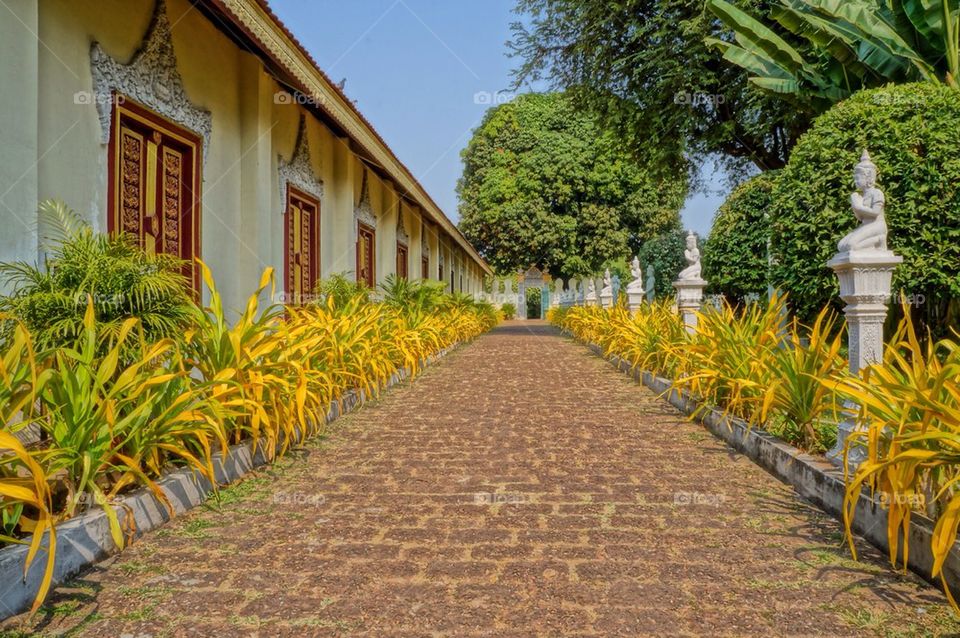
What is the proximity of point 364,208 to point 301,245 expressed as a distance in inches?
119

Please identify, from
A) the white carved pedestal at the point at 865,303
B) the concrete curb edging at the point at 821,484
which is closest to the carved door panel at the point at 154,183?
the concrete curb edging at the point at 821,484

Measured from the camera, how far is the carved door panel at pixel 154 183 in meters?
5.14

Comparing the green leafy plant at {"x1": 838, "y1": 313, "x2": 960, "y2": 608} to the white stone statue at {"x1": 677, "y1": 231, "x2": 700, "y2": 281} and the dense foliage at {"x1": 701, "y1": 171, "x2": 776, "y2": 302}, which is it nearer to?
the white stone statue at {"x1": 677, "y1": 231, "x2": 700, "y2": 281}

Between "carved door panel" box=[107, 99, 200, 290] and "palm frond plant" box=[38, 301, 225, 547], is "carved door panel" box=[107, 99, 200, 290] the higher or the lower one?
the higher one

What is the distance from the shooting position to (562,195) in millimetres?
30516

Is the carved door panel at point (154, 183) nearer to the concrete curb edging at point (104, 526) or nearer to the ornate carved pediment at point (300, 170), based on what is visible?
the ornate carved pediment at point (300, 170)

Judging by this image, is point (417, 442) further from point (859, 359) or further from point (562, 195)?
point (562, 195)

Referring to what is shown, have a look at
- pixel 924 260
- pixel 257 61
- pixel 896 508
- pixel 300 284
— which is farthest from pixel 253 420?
pixel 924 260

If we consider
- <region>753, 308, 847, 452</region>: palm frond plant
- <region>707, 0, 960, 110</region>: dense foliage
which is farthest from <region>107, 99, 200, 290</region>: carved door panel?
<region>707, 0, 960, 110</region>: dense foliage

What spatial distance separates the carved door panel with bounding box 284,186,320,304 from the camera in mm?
8367

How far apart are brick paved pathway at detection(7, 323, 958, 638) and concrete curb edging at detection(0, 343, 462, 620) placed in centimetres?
8

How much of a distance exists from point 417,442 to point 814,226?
182 inches

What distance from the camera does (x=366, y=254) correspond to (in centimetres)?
1227

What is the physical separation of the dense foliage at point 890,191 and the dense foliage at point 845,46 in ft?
8.74
